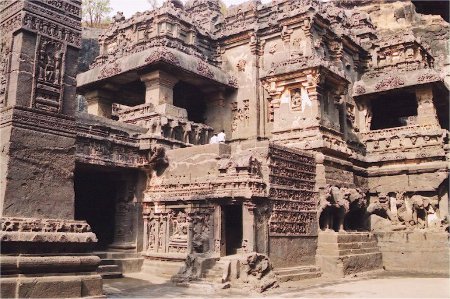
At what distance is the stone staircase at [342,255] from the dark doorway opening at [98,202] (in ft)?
21.2

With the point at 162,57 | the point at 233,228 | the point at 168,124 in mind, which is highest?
the point at 162,57

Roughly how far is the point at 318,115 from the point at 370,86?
5.29 m

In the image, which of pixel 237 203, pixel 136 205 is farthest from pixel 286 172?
pixel 136 205

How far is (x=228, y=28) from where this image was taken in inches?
874

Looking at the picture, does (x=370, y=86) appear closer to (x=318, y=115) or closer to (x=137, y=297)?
(x=318, y=115)

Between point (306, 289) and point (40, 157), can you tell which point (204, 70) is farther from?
point (40, 157)

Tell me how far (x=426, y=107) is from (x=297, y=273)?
31.2 ft

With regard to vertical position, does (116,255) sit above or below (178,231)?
below

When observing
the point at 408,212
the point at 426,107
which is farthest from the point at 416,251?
the point at 426,107

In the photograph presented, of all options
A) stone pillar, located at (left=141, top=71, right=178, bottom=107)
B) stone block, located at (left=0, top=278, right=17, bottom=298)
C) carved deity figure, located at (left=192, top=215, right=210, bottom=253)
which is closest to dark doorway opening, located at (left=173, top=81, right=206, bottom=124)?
stone pillar, located at (left=141, top=71, right=178, bottom=107)

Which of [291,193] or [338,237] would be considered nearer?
[291,193]

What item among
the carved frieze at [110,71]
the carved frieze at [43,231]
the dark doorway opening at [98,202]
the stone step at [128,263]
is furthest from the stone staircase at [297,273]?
the carved frieze at [110,71]

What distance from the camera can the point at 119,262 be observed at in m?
13.6

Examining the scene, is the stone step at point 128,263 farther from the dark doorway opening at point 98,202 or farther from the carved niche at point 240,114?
the carved niche at point 240,114
